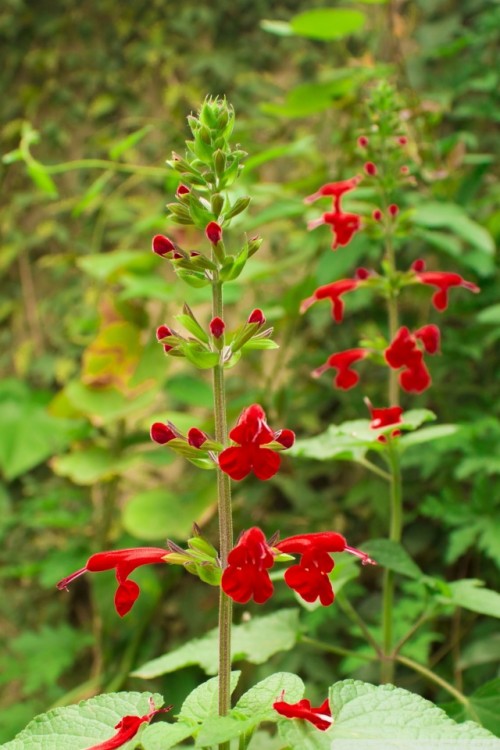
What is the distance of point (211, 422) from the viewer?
1.49 m

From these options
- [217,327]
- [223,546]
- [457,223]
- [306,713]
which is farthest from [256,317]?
[457,223]

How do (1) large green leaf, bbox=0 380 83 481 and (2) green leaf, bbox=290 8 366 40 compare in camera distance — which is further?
(1) large green leaf, bbox=0 380 83 481

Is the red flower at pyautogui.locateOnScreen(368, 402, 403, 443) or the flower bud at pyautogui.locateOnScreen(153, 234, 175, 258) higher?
the flower bud at pyautogui.locateOnScreen(153, 234, 175, 258)

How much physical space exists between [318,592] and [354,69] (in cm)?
149

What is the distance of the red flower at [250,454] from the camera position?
487 millimetres

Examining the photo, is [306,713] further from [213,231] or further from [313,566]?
[213,231]

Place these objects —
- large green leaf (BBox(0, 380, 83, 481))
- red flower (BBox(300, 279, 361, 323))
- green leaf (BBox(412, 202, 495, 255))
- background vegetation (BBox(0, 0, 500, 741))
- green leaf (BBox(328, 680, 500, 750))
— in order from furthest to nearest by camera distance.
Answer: large green leaf (BBox(0, 380, 83, 481)), background vegetation (BBox(0, 0, 500, 741)), green leaf (BBox(412, 202, 495, 255)), red flower (BBox(300, 279, 361, 323)), green leaf (BBox(328, 680, 500, 750))

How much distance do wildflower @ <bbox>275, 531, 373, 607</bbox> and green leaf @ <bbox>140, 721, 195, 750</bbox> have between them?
0.12 metres

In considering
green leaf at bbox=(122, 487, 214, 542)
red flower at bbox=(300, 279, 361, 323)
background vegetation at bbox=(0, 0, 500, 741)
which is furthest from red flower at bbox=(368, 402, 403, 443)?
green leaf at bbox=(122, 487, 214, 542)

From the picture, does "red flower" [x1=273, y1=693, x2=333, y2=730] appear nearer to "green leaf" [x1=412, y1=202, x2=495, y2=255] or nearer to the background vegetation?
the background vegetation

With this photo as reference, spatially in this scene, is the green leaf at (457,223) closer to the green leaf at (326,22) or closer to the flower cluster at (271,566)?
the green leaf at (326,22)

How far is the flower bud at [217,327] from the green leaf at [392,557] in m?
0.32

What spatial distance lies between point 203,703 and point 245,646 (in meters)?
0.26

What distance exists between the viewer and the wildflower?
1.68ft
